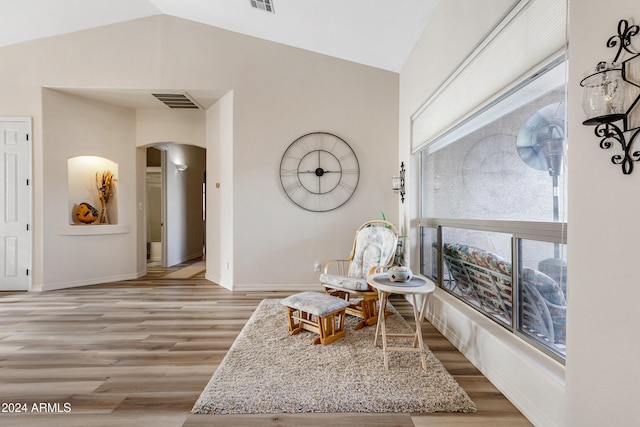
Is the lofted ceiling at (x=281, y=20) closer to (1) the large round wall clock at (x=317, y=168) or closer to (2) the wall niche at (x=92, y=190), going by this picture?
(1) the large round wall clock at (x=317, y=168)

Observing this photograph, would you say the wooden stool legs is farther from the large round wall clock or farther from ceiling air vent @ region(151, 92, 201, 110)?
ceiling air vent @ region(151, 92, 201, 110)

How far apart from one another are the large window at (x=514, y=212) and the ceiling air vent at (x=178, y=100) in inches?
153

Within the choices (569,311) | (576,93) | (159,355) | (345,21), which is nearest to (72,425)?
(159,355)

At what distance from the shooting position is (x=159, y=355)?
2.54 metres

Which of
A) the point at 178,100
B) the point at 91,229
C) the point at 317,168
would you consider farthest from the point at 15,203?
the point at 317,168

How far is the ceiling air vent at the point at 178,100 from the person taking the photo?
486cm

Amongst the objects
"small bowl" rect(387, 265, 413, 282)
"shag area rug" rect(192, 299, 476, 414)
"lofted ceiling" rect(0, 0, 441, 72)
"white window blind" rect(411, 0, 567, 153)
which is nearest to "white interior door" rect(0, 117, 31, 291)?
"lofted ceiling" rect(0, 0, 441, 72)

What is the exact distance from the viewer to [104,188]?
212 inches

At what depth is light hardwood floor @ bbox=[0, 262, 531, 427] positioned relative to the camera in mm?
1771

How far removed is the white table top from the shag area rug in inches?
Answer: 20.5

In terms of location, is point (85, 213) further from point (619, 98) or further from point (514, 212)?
point (619, 98)

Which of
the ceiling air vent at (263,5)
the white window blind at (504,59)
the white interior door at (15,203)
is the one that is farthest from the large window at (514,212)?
the white interior door at (15,203)

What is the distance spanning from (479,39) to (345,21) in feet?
6.35

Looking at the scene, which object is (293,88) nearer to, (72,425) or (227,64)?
(227,64)
